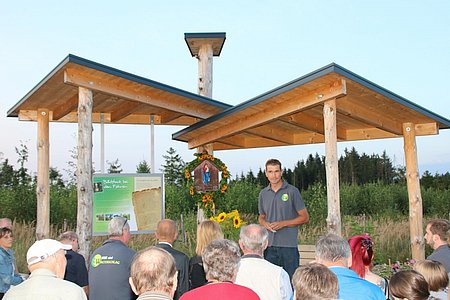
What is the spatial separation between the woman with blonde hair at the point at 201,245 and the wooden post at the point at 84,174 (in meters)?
2.57

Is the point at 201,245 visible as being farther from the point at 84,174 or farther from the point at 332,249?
the point at 84,174

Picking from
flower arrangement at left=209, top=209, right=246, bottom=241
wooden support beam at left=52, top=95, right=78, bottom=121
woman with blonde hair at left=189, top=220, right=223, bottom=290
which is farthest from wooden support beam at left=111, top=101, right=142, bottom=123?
woman with blonde hair at left=189, top=220, right=223, bottom=290

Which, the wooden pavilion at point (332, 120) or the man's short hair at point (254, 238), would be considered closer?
the man's short hair at point (254, 238)

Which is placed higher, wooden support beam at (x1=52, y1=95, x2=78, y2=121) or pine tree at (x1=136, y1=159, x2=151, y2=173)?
wooden support beam at (x1=52, y1=95, x2=78, y2=121)

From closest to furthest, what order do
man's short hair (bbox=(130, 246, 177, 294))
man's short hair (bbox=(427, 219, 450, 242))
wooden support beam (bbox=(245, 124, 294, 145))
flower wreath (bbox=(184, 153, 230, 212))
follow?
man's short hair (bbox=(130, 246, 177, 294)) < man's short hair (bbox=(427, 219, 450, 242)) < wooden support beam (bbox=(245, 124, 294, 145)) < flower wreath (bbox=(184, 153, 230, 212))

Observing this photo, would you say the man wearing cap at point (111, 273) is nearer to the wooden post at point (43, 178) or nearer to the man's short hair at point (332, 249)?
the man's short hair at point (332, 249)

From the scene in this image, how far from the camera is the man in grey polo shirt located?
22.9 ft

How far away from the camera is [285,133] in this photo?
34.7 feet

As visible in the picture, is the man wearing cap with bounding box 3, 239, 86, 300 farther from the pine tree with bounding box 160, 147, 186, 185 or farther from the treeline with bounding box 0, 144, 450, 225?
the pine tree with bounding box 160, 147, 186, 185

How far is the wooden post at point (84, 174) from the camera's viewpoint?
750cm

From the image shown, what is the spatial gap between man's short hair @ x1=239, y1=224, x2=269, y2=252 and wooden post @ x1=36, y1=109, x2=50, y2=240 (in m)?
5.56

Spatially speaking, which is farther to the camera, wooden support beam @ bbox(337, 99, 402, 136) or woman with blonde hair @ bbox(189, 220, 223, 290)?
wooden support beam @ bbox(337, 99, 402, 136)

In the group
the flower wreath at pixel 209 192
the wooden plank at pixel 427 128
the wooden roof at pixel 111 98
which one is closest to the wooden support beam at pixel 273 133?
the wooden roof at pixel 111 98

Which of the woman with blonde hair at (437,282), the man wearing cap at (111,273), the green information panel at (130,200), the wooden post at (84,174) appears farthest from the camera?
the green information panel at (130,200)
